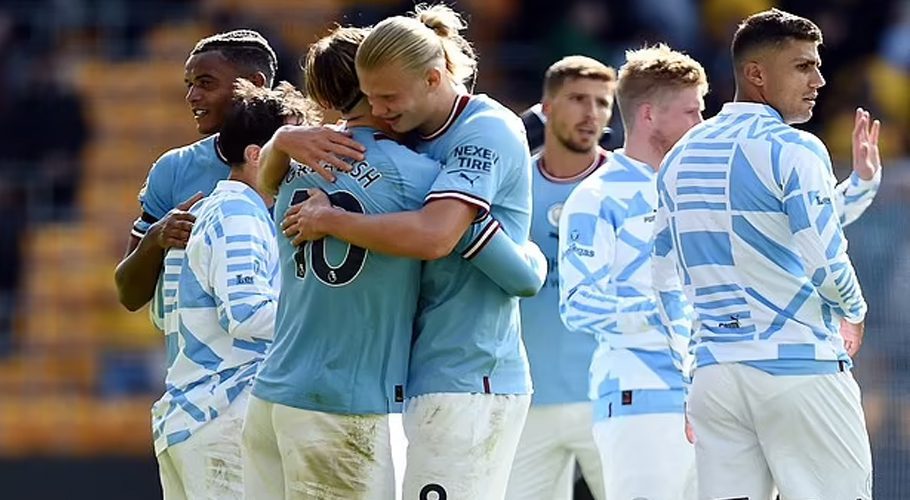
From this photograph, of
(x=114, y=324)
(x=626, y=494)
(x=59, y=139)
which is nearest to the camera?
(x=626, y=494)

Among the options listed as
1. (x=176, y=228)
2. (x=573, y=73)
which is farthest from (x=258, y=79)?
(x=573, y=73)

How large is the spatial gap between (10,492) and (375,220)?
310 inches

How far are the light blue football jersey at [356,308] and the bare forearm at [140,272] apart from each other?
123cm

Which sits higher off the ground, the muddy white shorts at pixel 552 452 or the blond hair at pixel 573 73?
the blond hair at pixel 573 73

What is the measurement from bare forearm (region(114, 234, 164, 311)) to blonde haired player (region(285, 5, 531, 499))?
1256 millimetres

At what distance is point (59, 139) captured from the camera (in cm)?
1430

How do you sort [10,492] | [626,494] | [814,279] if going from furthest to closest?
[10,492] → [626,494] → [814,279]

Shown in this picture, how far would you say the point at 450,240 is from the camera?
5.07 m

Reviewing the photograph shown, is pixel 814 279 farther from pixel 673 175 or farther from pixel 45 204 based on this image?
pixel 45 204

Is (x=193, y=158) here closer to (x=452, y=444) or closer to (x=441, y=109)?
(x=441, y=109)

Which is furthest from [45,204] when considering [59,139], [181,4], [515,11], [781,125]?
[781,125]

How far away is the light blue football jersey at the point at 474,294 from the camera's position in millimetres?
5191

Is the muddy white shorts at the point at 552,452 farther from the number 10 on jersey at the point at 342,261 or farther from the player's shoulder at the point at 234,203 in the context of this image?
the number 10 on jersey at the point at 342,261

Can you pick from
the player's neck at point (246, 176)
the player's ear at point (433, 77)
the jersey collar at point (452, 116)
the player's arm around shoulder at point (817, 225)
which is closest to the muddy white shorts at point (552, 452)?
the player's neck at point (246, 176)
